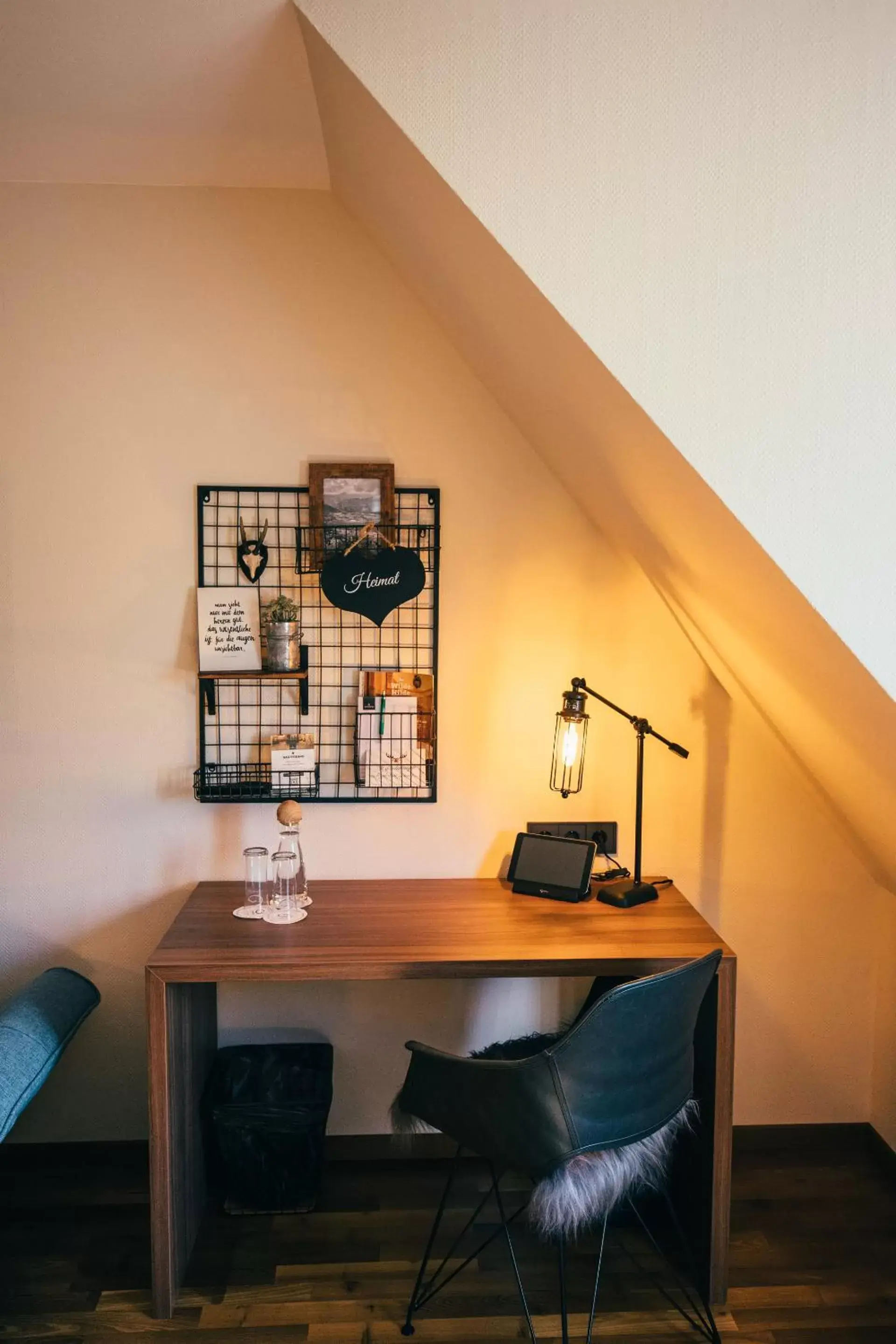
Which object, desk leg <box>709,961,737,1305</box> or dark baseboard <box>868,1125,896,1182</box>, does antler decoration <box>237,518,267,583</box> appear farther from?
dark baseboard <box>868,1125,896,1182</box>

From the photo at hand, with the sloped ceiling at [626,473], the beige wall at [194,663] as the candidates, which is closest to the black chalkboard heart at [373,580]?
the beige wall at [194,663]

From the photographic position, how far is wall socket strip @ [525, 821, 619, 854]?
2.61 metres

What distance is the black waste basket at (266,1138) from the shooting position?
93.4 inches

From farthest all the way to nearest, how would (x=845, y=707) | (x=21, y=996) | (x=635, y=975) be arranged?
1. (x=21, y=996)
2. (x=635, y=975)
3. (x=845, y=707)

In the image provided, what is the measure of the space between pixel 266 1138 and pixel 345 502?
162 cm

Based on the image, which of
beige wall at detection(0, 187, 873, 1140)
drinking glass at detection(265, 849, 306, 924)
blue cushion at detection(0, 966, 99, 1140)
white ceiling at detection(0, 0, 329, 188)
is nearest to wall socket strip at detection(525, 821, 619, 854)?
beige wall at detection(0, 187, 873, 1140)

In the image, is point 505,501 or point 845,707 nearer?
point 845,707

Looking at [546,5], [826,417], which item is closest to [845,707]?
[826,417]

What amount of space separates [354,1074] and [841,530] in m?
1.95

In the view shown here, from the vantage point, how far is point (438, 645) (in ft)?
8.52

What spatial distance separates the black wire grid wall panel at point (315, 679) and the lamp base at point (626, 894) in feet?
1.70

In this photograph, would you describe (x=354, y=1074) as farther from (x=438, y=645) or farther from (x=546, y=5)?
(x=546, y=5)

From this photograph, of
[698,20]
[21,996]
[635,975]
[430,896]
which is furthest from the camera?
[430,896]

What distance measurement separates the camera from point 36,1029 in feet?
7.14
